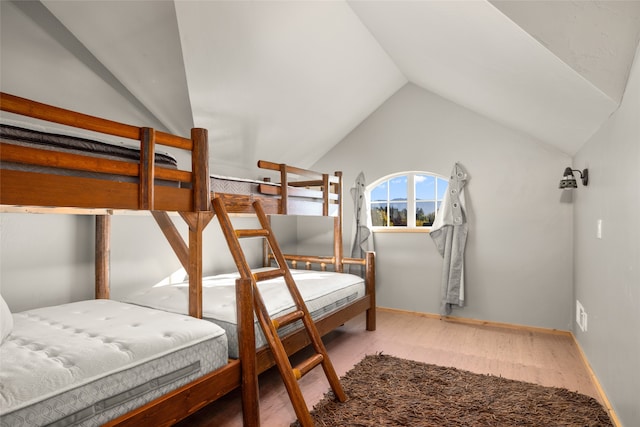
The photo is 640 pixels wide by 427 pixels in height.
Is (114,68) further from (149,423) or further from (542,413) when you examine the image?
(542,413)

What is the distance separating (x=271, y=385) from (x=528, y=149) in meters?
3.23

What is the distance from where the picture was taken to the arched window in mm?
4246

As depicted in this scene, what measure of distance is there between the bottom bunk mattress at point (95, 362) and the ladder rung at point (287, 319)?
316 millimetres

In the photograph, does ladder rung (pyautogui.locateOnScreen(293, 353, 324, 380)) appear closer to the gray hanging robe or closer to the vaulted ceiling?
the vaulted ceiling

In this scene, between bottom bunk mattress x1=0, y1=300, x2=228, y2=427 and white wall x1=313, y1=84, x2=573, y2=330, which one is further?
white wall x1=313, y1=84, x2=573, y2=330

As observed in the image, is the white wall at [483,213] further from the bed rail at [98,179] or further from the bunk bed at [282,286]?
the bed rail at [98,179]

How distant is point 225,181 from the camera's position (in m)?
2.48

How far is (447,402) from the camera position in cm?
219

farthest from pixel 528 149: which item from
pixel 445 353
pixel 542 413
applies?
pixel 542 413

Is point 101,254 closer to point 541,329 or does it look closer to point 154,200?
point 154,200

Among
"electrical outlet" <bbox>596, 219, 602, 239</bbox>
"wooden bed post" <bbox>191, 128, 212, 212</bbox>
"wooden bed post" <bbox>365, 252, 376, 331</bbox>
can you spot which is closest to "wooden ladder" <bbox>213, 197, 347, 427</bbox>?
"wooden bed post" <bbox>191, 128, 212, 212</bbox>

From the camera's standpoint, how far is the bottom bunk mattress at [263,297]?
2.12 meters

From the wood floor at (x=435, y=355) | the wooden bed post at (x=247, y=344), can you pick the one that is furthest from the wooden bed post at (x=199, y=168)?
the wood floor at (x=435, y=355)

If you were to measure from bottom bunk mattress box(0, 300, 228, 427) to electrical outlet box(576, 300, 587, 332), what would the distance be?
9.02 feet
